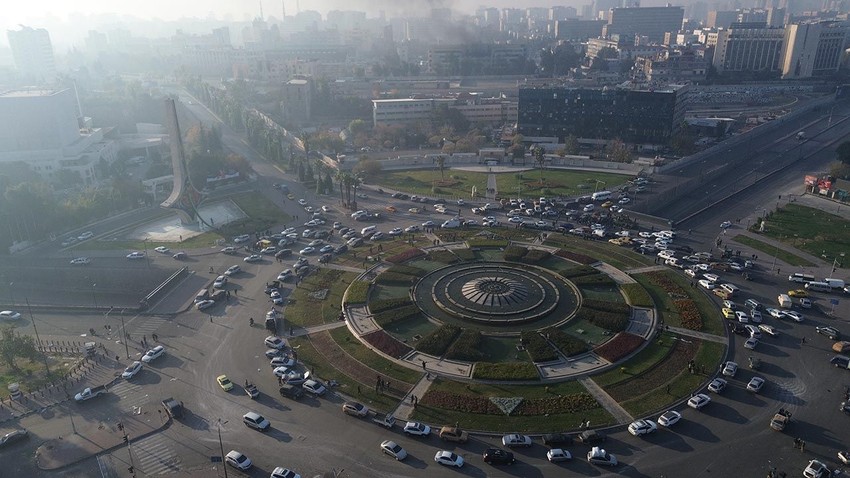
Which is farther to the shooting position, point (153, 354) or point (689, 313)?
point (689, 313)

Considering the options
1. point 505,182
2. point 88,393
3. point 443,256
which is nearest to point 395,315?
point 443,256

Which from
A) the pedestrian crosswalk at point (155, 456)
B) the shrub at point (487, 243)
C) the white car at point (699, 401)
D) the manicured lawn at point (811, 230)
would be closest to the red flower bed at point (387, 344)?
the pedestrian crosswalk at point (155, 456)

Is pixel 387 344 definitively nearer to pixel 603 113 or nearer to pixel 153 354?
pixel 153 354

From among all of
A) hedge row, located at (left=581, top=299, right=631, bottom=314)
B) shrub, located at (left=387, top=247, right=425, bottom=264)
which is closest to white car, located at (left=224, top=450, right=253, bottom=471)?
shrub, located at (left=387, top=247, right=425, bottom=264)

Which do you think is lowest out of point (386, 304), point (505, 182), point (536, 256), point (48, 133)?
point (386, 304)

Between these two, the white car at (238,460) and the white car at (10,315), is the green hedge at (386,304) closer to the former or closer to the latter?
the white car at (238,460)

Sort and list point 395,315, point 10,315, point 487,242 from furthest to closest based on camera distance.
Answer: point 487,242
point 10,315
point 395,315
